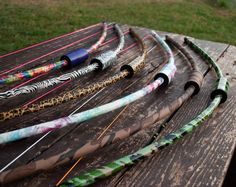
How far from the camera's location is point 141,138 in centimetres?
120

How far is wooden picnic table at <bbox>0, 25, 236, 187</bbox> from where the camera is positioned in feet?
3.33

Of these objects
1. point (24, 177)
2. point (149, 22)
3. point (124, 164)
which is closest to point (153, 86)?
Answer: point (124, 164)

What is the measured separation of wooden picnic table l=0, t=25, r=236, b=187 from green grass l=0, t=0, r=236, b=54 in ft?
8.72

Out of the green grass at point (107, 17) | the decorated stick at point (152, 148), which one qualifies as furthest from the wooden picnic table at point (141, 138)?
the green grass at point (107, 17)

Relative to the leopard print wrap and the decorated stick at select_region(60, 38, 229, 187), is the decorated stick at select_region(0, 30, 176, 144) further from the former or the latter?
the decorated stick at select_region(60, 38, 229, 187)

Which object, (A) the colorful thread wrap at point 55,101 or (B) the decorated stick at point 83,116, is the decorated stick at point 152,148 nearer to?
(B) the decorated stick at point 83,116

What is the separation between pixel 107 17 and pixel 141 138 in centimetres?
472

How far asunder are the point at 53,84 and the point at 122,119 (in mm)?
362

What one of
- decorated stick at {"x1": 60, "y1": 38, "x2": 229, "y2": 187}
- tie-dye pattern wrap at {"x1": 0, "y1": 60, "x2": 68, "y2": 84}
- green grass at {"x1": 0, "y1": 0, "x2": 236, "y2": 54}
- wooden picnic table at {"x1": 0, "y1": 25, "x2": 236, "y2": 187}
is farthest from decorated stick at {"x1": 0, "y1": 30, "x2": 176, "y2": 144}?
green grass at {"x1": 0, "y1": 0, "x2": 236, "y2": 54}

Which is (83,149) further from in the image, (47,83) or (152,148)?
(47,83)

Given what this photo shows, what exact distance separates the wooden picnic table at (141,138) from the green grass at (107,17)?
8.72ft

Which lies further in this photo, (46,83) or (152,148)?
(46,83)

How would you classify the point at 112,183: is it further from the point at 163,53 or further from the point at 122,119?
the point at 163,53

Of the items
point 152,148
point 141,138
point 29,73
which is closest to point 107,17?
point 29,73
